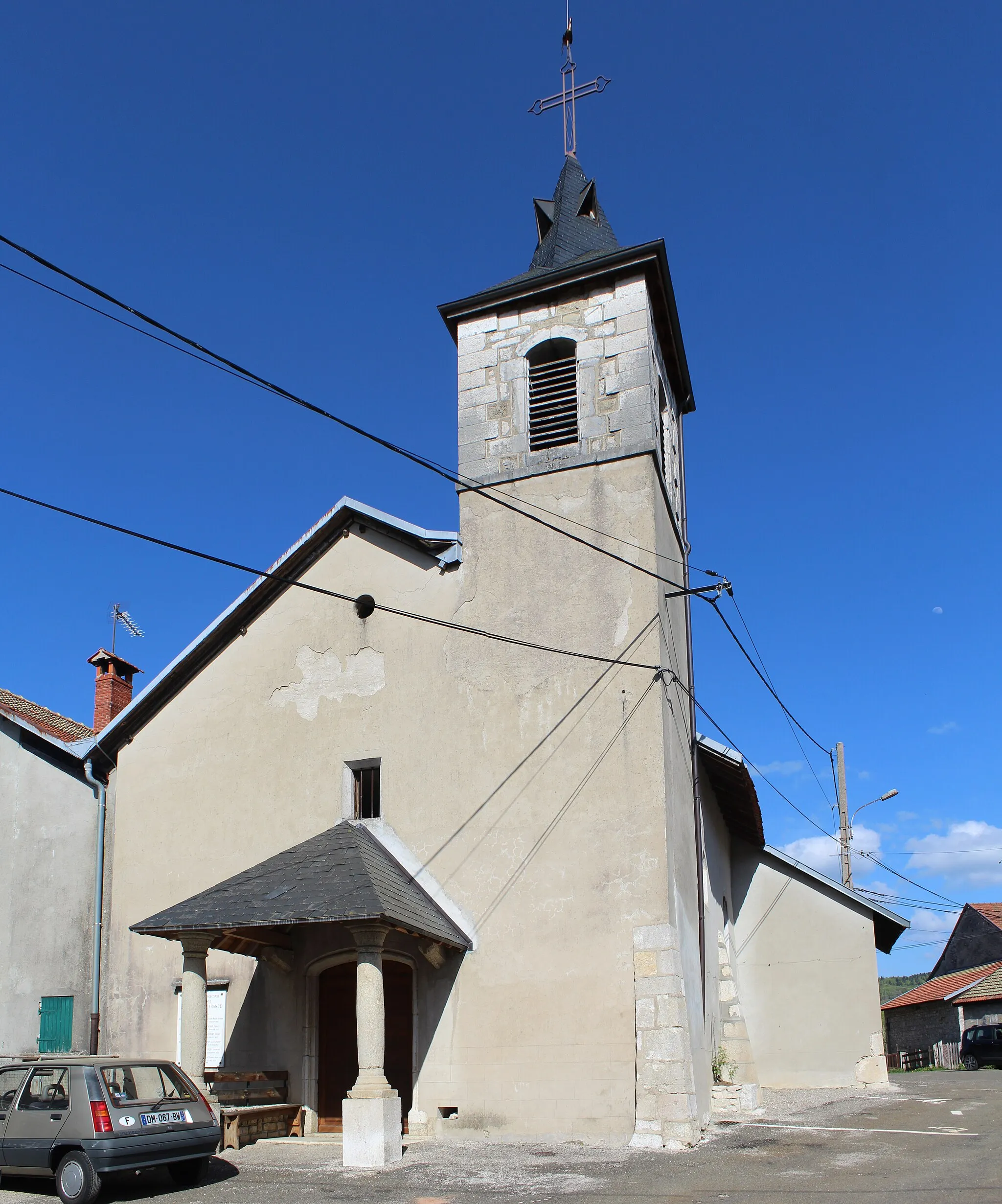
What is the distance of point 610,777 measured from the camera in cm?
1302

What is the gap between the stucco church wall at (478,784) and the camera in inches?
488

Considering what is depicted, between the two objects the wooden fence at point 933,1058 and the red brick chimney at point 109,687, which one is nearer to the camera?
the red brick chimney at point 109,687

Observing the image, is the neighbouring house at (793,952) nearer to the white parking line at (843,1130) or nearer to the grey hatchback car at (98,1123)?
the white parking line at (843,1130)

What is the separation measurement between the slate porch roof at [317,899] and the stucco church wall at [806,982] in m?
9.59

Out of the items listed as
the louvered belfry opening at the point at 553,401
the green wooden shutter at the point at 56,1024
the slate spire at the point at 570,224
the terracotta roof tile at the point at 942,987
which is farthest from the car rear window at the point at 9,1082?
the terracotta roof tile at the point at 942,987

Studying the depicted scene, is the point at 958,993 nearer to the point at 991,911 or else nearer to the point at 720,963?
the point at 991,911

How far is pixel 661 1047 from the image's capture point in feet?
38.3

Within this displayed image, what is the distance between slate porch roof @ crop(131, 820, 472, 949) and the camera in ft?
37.1

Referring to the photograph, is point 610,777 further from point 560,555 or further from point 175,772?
point 175,772

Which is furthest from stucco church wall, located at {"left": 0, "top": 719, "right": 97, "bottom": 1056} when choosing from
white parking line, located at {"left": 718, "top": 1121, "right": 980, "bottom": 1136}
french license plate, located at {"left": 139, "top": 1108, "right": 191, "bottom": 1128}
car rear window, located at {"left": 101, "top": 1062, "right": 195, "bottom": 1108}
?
white parking line, located at {"left": 718, "top": 1121, "right": 980, "bottom": 1136}

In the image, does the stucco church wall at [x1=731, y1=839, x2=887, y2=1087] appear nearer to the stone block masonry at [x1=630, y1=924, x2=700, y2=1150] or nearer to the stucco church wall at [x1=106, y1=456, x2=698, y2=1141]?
the stucco church wall at [x1=106, y1=456, x2=698, y2=1141]

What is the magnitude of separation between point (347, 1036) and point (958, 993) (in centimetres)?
2494

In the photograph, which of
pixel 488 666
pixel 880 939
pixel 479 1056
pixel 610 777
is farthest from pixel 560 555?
pixel 880 939

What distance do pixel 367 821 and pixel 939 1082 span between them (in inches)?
599
